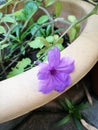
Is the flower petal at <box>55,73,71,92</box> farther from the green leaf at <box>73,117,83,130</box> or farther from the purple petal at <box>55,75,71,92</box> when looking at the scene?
the green leaf at <box>73,117,83,130</box>

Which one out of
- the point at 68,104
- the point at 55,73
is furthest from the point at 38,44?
the point at 68,104

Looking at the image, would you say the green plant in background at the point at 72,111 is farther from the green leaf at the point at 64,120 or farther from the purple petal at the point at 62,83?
the purple petal at the point at 62,83

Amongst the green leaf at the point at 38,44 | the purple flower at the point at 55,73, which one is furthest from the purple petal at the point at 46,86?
the green leaf at the point at 38,44

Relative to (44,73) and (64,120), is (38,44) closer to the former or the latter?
(44,73)

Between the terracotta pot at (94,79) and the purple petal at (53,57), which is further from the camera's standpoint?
the terracotta pot at (94,79)

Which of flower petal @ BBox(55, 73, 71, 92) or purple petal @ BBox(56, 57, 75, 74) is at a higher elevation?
purple petal @ BBox(56, 57, 75, 74)

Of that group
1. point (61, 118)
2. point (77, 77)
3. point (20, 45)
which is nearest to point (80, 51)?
point (77, 77)

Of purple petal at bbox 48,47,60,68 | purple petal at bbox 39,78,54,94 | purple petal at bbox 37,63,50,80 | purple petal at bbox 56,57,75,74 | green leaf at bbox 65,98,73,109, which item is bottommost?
green leaf at bbox 65,98,73,109

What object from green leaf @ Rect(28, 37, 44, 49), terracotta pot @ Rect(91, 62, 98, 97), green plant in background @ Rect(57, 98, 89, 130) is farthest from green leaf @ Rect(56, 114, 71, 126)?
green leaf @ Rect(28, 37, 44, 49)
